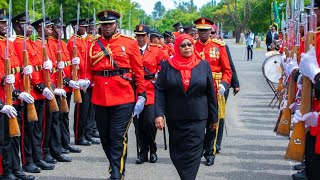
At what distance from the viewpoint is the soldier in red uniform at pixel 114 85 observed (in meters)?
7.94

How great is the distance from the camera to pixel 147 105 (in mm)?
9578

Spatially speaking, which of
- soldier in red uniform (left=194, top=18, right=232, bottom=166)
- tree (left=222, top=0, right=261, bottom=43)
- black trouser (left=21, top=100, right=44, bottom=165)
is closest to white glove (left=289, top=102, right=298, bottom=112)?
soldier in red uniform (left=194, top=18, right=232, bottom=166)

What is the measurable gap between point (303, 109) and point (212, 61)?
359 centimetres

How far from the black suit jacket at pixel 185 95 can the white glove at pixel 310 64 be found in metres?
1.61

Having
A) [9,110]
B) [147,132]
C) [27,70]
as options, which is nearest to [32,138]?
[27,70]

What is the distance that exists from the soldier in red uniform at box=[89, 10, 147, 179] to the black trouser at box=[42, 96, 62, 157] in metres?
1.34

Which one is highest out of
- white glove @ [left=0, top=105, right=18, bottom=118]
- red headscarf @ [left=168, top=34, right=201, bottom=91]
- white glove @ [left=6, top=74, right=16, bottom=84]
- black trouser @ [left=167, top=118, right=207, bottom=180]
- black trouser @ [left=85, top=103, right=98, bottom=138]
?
red headscarf @ [left=168, top=34, right=201, bottom=91]

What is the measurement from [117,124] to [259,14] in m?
57.6

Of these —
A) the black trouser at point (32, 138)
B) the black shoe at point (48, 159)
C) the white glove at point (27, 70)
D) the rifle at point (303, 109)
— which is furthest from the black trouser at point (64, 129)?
the rifle at point (303, 109)

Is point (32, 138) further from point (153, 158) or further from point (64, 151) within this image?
point (153, 158)

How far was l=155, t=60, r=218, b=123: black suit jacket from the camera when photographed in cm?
707

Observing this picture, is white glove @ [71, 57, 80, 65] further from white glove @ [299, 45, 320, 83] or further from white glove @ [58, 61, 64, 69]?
white glove @ [299, 45, 320, 83]

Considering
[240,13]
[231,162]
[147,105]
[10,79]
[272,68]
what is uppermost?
[240,13]

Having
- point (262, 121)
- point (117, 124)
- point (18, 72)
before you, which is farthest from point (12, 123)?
point (262, 121)
